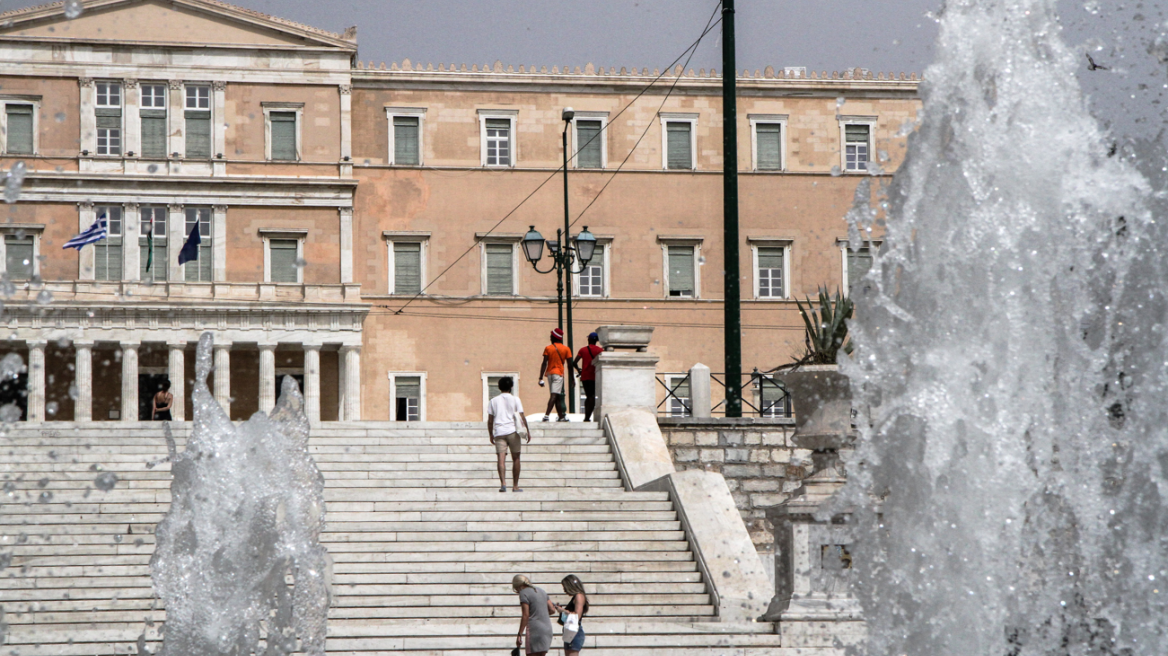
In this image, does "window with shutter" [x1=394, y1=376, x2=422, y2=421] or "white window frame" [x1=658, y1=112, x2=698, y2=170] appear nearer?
"window with shutter" [x1=394, y1=376, x2=422, y2=421]

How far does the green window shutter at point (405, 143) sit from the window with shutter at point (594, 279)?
4906 millimetres

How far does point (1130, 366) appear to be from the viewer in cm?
734

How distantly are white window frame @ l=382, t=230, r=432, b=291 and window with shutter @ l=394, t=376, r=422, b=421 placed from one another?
2119 mm

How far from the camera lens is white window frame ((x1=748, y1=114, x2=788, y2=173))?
1556 inches

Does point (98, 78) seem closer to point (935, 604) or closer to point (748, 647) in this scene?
point (748, 647)

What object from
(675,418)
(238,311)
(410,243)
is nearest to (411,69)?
(410,243)

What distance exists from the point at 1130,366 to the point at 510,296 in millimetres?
31434

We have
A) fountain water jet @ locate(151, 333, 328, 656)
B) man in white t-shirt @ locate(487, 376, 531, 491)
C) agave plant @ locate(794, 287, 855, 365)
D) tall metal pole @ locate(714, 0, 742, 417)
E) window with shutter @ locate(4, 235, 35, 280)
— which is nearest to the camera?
fountain water jet @ locate(151, 333, 328, 656)

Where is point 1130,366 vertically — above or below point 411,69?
below

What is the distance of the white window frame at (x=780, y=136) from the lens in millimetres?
39531

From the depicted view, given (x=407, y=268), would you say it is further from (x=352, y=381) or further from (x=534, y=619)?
(x=534, y=619)

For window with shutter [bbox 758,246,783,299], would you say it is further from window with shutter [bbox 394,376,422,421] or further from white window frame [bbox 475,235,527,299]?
window with shutter [bbox 394,376,422,421]

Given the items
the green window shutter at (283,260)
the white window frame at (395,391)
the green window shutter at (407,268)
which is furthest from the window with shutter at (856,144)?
the green window shutter at (283,260)

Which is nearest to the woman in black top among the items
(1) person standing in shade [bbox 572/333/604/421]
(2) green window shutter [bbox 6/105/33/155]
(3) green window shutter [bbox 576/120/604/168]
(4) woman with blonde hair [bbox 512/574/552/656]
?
(4) woman with blonde hair [bbox 512/574/552/656]
